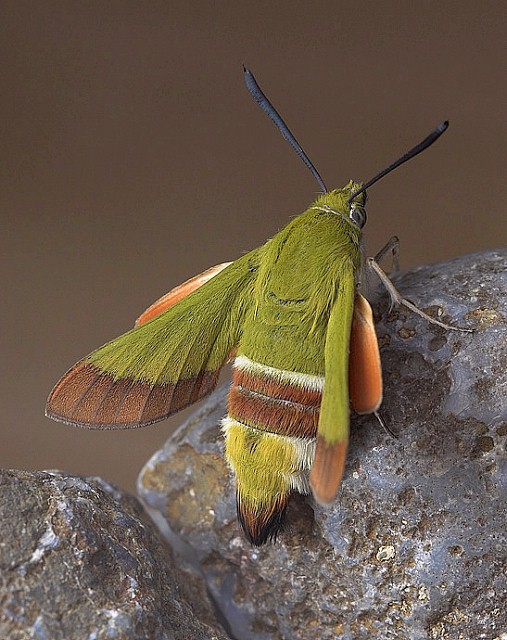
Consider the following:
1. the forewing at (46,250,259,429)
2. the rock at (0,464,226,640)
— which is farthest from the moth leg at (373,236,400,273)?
the rock at (0,464,226,640)

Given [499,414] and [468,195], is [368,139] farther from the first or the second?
[499,414]

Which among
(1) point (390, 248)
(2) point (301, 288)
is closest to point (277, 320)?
(2) point (301, 288)

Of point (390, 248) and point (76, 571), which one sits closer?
point (76, 571)

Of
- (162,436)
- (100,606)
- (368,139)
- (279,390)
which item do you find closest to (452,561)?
(279,390)

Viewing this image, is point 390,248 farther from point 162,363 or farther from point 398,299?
point 162,363

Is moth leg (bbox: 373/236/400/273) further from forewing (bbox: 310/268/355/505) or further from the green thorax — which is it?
forewing (bbox: 310/268/355/505)

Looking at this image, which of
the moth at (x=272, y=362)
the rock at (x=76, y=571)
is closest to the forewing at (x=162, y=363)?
the moth at (x=272, y=362)

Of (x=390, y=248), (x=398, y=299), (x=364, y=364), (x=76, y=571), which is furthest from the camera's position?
(x=390, y=248)

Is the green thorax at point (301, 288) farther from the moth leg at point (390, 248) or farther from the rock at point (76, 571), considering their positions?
the rock at point (76, 571)
